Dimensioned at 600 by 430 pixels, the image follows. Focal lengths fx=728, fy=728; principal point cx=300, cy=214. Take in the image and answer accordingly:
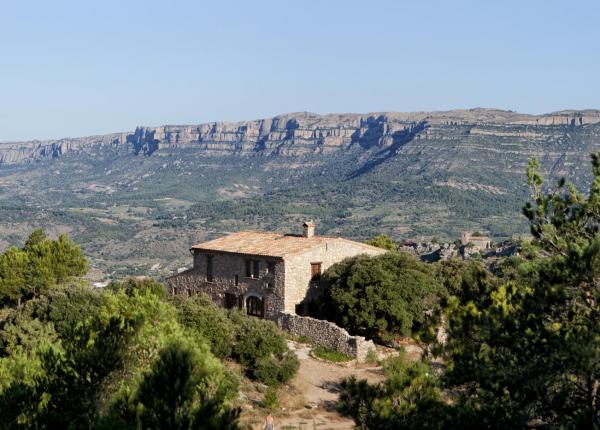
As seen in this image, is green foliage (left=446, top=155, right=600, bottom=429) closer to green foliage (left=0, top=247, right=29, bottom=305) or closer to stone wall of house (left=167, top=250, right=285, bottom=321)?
stone wall of house (left=167, top=250, right=285, bottom=321)

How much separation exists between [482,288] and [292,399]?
607 inches

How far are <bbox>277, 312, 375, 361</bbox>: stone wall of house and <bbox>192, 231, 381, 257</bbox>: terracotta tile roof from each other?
3849mm

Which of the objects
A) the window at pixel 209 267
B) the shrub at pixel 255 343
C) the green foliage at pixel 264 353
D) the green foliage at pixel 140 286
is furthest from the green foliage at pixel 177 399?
the window at pixel 209 267

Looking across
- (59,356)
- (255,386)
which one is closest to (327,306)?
(255,386)

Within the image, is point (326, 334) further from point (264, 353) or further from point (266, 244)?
point (266, 244)

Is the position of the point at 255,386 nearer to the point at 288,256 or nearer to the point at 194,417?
the point at 288,256

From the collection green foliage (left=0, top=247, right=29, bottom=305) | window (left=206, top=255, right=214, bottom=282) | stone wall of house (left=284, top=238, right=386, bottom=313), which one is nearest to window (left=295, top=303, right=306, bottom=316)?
stone wall of house (left=284, top=238, right=386, bottom=313)

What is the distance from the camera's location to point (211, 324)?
3253 centimetres

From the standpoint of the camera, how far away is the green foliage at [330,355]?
35438mm

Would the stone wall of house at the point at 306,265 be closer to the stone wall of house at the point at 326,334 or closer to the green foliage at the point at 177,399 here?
the stone wall of house at the point at 326,334

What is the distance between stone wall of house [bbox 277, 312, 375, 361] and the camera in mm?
35500

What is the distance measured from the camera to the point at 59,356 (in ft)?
66.0

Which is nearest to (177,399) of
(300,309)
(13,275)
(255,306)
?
(300,309)

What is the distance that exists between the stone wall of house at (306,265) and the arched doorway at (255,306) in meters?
1.86
